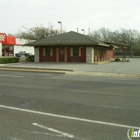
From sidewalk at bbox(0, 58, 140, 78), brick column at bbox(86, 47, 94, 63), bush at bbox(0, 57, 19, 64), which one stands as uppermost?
brick column at bbox(86, 47, 94, 63)

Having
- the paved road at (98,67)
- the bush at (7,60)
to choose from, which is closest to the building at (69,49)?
the bush at (7,60)

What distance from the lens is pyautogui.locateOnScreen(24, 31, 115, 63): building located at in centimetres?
2816

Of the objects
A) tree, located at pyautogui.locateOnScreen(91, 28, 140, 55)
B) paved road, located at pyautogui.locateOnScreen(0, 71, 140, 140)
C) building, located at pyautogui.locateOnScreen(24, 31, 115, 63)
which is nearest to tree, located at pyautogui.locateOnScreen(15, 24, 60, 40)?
building, located at pyautogui.locateOnScreen(24, 31, 115, 63)

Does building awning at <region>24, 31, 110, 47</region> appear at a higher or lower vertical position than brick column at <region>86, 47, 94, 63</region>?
higher

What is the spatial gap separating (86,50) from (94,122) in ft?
77.5

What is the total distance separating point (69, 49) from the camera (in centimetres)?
2934

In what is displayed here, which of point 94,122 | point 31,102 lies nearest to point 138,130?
point 94,122

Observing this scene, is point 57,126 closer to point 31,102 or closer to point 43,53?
point 31,102

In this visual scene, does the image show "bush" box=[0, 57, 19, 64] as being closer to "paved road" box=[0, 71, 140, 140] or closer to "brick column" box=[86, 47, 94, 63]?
"brick column" box=[86, 47, 94, 63]

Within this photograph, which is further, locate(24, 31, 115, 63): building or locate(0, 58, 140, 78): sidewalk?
locate(24, 31, 115, 63): building

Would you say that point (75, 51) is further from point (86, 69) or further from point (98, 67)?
point (86, 69)

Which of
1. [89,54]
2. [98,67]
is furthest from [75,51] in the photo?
[98,67]

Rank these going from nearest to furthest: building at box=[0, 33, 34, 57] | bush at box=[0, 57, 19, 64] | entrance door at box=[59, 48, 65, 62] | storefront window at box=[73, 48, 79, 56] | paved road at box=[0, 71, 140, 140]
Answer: paved road at box=[0, 71, 140, 140], bush at box=[0, 57, 19, 64], storefront window at box=[73, 48, 79, 56], entrance door at box=[59, 48, 65, 62], building at box=[0, 33, 34, 57]

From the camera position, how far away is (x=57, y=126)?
4852 mm
